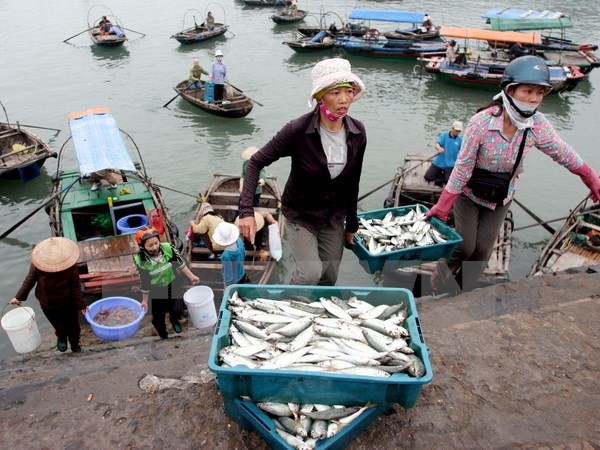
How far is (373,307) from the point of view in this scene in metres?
3.33

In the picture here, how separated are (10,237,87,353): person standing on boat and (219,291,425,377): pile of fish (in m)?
2.26

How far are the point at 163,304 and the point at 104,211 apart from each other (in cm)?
340

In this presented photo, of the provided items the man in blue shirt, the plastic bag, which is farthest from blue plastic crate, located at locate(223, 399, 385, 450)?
the man in blue shirt

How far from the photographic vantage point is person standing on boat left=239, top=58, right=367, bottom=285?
128 inches

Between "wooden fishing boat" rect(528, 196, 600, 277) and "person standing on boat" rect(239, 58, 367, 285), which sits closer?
"person standing on boat" rect(239, 58, 367, 285)

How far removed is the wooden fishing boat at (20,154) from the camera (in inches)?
416

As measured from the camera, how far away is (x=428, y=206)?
8.58m

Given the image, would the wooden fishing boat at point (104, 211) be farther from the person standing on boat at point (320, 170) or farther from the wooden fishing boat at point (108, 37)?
the wooden fishing boat at point (108, 37)

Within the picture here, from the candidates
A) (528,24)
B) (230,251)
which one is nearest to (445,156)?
(230,251)

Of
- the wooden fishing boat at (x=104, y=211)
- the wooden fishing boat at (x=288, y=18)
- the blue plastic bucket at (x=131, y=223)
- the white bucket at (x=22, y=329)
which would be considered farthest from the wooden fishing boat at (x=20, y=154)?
the wooden fishing boat at (x=288, y=18)

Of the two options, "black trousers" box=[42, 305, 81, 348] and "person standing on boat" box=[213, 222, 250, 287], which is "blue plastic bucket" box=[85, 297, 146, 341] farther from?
"person standing on boat" box=[213, 222, 250, 287]

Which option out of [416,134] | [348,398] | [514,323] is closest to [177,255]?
[348,398]

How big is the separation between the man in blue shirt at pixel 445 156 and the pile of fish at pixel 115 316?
227 inches

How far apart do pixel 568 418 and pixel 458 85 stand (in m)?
17.0
